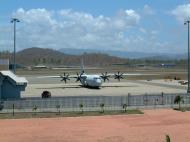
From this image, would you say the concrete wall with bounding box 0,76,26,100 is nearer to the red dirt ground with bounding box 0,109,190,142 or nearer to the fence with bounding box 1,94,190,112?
the fence with bounding box 1,94,190,112

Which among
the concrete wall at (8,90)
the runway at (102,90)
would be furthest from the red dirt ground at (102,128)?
the runway at (102,90)

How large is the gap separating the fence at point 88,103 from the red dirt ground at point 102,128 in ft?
21.8

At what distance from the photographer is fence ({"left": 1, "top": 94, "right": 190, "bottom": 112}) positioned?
61.4 meters

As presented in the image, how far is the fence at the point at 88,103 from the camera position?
201ft

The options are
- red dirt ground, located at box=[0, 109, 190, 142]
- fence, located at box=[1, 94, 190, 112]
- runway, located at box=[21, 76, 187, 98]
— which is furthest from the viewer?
runway, located at box=[21, 76, 187, 98]

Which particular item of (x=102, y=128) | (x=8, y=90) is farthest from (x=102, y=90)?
(x=102, y=128)

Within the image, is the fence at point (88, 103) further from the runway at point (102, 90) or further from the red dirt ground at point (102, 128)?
the runway at point (102, 90)

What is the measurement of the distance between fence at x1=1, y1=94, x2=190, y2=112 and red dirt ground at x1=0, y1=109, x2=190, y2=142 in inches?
261

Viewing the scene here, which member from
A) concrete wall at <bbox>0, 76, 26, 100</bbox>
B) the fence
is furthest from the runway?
the fence

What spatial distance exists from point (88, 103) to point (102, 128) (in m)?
17.3

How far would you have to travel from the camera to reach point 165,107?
211 feet

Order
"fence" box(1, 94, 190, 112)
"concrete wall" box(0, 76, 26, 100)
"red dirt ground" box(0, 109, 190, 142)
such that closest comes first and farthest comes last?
"red dirt ground" box(0, 109, 190, 142) < "fence" box(1, 94, 190, 112) < "concrete wall" box(0, 76, 26, 100)

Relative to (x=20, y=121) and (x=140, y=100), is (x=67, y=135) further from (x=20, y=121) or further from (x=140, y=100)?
(x=140, y=100)

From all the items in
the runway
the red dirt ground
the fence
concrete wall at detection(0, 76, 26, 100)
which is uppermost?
concrete wall at detection(0, 76, 26, 100)
